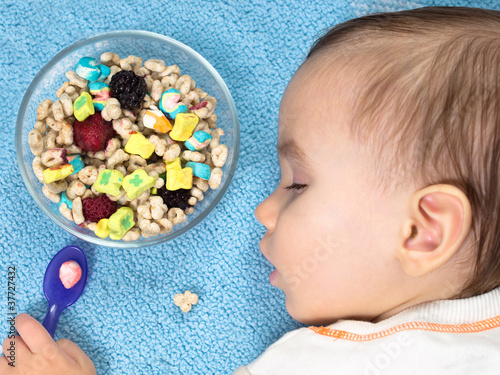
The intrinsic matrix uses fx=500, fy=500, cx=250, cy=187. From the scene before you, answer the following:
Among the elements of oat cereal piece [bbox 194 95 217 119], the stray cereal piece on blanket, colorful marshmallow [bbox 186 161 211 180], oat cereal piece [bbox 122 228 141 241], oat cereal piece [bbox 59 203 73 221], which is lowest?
the stray cereal piece on blanket

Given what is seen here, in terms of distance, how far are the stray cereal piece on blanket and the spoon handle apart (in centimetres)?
19

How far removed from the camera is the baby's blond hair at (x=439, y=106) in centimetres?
52

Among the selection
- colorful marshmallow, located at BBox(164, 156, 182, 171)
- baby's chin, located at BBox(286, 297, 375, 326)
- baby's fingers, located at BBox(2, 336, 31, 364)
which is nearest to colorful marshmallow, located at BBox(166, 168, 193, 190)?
colorful marshmallow, located at BBox(164, 156, 182, 171)

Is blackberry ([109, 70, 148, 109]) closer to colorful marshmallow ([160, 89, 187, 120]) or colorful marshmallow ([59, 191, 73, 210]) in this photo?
colorful marshmallow ([160, 89, 187, 120])

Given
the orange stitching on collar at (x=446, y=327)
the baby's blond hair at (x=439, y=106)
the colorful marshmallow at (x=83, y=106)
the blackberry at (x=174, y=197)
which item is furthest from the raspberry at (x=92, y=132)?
the orange stitching on collar at (x=446, y=327)

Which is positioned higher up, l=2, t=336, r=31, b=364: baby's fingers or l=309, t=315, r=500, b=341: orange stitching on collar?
l=309, t=315, r=500, b=341: orange stitching on collar

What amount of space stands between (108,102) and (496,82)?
1.68 feet

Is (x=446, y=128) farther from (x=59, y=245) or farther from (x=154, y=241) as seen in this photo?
(x=59, y=245)

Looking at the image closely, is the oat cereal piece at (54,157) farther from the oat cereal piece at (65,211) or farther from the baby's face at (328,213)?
the baby's face at (328,213)

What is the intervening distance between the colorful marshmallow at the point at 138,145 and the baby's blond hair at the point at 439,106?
0.31 metres

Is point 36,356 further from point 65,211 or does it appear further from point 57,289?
point 65,211

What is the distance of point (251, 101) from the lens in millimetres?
865

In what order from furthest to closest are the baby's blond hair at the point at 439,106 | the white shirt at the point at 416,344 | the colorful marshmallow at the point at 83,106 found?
the colorful marshmallow at the point at 83,106, the white shirt at the point at 416,344, the baby's blond hair at the point at 439,106

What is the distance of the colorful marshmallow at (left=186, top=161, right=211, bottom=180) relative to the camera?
2.51 feet
